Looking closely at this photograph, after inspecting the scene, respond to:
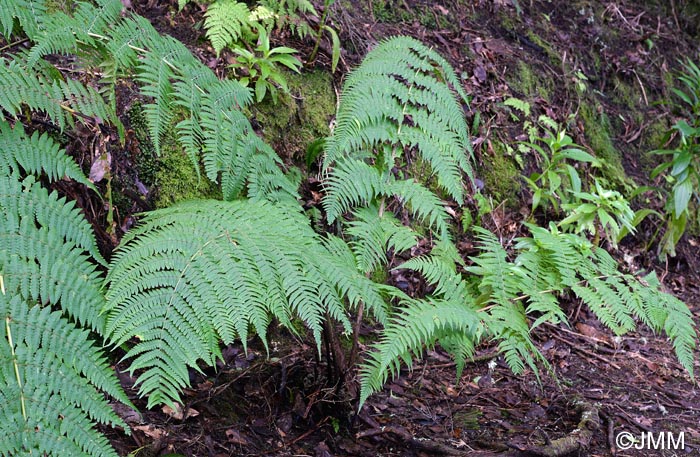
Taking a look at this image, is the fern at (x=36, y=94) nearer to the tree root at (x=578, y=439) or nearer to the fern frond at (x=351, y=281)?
the fern frond at (x=351, y=281)

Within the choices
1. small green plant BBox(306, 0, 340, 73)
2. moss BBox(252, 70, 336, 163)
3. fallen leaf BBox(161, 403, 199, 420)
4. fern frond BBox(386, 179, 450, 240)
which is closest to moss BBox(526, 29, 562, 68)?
small green plant BBox(306, 0, 340, 73)

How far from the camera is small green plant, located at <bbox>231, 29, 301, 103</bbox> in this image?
358 cm

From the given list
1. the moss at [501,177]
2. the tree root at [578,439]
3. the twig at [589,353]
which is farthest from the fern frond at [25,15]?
the twig at [589,353]

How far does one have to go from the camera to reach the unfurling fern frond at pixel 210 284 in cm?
182

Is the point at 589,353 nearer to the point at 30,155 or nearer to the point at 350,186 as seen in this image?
the point at 350,186

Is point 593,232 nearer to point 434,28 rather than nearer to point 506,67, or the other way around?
point 506,67

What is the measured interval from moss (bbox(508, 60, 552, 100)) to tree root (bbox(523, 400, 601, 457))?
287cm

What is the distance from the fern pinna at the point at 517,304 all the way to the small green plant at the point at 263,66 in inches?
59.5

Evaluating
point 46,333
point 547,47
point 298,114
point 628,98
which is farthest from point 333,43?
point 628,98

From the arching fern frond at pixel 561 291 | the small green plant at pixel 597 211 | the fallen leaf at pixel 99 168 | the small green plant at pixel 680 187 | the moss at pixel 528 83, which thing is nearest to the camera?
the arching fern frond at pixel 561 291

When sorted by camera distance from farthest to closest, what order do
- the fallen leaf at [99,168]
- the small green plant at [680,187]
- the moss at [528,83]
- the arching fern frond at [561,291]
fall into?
1. the moss at [528,83]
2. the small green plant at [680,187]
3. the fallen leaf at [99,168]
4. the arching fern frond at [561,291]

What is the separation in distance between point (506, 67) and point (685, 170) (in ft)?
5.37

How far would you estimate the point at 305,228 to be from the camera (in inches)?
95.0

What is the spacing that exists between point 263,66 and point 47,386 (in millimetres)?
2340
